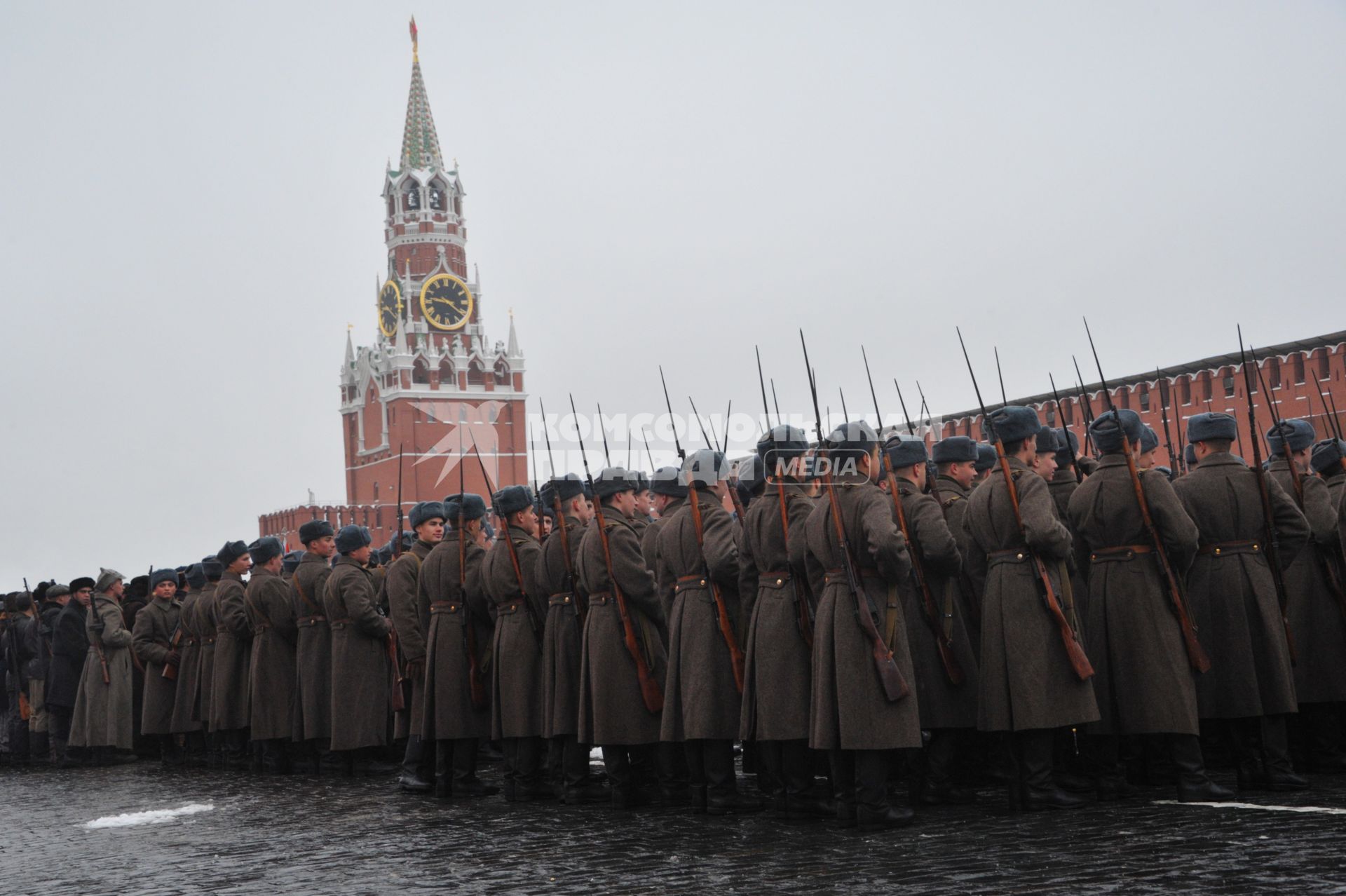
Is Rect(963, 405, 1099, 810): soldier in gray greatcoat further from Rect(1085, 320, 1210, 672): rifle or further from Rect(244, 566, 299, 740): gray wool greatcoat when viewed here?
Rect(244, 566, 299, 740): gray wool greatcoat

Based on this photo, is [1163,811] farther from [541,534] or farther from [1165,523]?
[541,534]

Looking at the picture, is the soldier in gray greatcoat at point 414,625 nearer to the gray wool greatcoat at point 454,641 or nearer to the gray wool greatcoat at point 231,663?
the gray wool greatcoat at point 454,641

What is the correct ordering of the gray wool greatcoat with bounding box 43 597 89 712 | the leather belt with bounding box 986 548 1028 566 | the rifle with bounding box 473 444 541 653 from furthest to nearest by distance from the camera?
1. the gray wool greatcoat with bounding box 43 597 89 712
2. the rifle with bounding box 473 444 541 653
3. the leather belt with bounding box 986 548 1028 566

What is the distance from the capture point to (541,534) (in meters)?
9.72

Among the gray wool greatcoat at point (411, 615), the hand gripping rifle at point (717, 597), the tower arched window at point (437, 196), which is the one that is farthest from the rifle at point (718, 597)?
the tower arched window at point (437, 196)

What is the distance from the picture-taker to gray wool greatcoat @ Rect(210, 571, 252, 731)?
41.3 feet

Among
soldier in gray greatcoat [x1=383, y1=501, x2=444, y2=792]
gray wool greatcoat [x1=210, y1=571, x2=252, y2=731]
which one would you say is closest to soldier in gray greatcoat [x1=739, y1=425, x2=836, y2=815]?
soldier in gray greatcoat [x1=383, y1=501, x2=444, y2=792]

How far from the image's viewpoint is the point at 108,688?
14656 millimetres

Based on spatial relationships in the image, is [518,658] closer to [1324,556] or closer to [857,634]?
A: [857,634]

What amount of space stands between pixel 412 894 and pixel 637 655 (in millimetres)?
2633

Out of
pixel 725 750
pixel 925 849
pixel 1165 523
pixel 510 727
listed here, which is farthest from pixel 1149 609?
pixel 510 727

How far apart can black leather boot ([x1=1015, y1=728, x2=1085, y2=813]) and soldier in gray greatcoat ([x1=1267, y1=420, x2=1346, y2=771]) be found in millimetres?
1504

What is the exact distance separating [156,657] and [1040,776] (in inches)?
399

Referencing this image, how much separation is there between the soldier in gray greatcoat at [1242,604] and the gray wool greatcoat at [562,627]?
3.63 m
